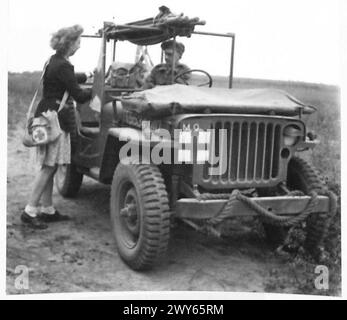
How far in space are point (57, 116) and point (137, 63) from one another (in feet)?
3.24

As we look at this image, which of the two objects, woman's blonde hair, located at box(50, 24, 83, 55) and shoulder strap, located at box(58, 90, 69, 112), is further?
shoulder strap, located at box(58, 90, 69, 112)

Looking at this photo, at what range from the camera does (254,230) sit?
5.94m

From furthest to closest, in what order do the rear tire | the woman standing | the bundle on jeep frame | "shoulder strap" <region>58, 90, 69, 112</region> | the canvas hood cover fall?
the rear tire, "shoulder strap" <region>58, 90, 69, 112</region>, the woman standing, the bundle on jeep frame, the canvas hood cover

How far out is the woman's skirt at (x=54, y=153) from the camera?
5.95 metres

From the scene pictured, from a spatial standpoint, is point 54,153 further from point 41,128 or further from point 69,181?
point 69,181

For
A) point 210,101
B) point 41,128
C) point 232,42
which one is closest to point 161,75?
point 232,42

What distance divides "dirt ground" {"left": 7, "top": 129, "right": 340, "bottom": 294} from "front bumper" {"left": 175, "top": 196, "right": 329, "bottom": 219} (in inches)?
19.6

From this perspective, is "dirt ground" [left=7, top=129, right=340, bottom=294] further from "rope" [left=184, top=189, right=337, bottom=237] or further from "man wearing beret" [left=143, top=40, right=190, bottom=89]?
"man wearing beret" [left=143, top=40, right=190, bottom=89]

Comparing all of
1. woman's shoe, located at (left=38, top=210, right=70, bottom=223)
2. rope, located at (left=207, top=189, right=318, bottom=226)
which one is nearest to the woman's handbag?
woman's shoe, located at (left=38, top=210, right=70, bottom=223)

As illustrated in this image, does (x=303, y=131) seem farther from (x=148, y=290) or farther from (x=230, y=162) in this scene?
(x=148, y=290)

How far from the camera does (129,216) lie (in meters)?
5.15

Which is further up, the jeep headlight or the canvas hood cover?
the canvas hood cover

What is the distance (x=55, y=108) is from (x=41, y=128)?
0.69 ft

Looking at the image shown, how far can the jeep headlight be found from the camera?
514 centimetres
